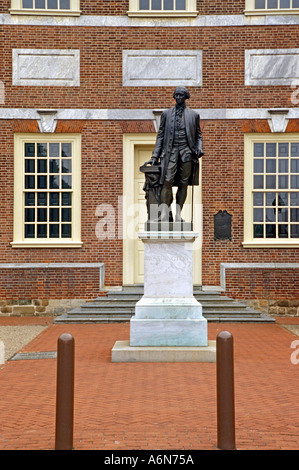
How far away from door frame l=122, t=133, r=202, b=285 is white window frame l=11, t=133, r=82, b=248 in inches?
42.1

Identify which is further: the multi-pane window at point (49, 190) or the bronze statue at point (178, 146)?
the multi-pane window at point (49, 190)

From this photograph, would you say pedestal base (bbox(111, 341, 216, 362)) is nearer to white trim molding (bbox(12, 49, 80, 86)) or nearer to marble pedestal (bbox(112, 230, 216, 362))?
marble pedestal (bbox(112, 230, 216, 362))

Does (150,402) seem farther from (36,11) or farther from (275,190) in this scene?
(36,11)

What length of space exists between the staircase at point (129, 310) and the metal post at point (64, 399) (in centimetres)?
895

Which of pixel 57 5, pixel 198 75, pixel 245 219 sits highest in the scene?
pixel 57 5

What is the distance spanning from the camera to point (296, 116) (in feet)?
51.0

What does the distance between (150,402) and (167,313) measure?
2.78m

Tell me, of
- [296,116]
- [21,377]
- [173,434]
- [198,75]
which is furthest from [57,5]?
[173,434]

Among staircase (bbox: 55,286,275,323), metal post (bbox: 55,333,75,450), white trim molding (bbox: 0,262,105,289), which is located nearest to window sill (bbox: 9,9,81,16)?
white trim molding (bbox: 0,262,105,289)

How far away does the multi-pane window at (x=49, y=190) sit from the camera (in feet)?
51.3

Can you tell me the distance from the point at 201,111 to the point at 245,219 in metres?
2.71

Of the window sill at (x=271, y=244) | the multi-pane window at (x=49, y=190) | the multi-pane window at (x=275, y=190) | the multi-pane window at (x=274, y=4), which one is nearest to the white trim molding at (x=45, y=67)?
the multi-pane window at (x=49, y=190)

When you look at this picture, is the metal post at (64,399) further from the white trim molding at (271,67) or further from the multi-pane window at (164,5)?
the multi-pane window at (164,5)
